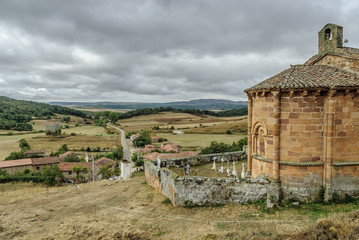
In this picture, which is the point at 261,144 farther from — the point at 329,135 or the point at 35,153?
the point at 35,153

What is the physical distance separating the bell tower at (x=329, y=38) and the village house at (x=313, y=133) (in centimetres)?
299

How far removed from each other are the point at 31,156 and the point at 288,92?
63.6 meters

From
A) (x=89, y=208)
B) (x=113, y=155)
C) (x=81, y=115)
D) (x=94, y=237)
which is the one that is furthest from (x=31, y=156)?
(x=81, y=115)

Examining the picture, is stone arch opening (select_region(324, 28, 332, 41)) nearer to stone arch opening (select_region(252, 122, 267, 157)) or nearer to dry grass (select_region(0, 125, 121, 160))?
stone arch opening (select_region(252, 122, 267, 157))

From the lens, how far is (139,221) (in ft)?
34.4

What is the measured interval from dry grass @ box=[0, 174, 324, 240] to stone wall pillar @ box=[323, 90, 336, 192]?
2414 mm

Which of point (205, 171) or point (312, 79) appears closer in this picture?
point (312, 79)

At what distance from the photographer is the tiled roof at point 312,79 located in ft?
33.7

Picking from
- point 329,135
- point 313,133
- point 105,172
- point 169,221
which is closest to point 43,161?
point 105,172

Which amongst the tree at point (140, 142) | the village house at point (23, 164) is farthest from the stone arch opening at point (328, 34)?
the tree at point (140, 142)

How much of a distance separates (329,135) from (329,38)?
7.01 metres

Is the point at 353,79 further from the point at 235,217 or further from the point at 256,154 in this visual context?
the point at 235,217

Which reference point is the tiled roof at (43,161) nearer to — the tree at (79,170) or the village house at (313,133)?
the tree at (79,170)

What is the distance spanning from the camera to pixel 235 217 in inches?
393
